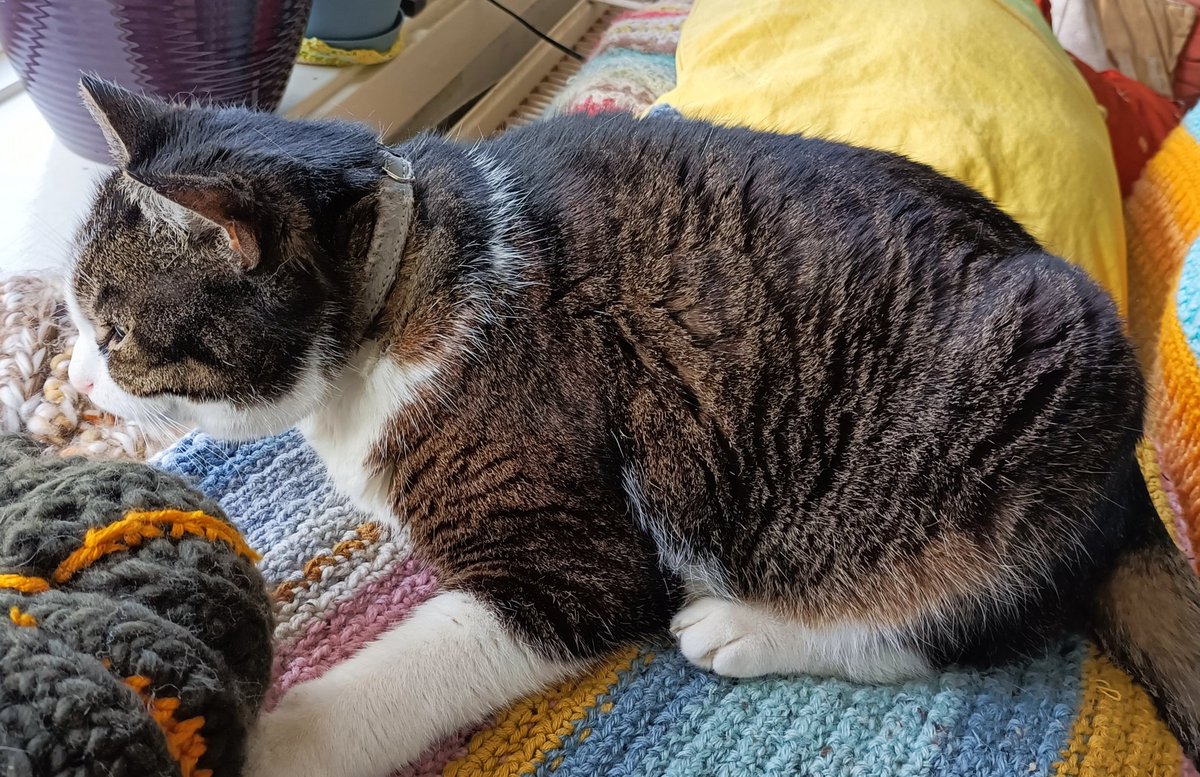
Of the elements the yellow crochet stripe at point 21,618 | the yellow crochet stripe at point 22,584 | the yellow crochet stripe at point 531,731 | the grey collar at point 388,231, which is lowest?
the yellow crochet stripe at point 531,731

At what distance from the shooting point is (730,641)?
2.86 ft

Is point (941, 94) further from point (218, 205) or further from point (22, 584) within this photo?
point (22, 584)

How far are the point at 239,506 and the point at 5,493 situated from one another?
0.29m

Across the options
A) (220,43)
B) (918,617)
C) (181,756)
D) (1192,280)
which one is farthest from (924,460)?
(220,43)

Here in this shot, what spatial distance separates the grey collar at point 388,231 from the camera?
832 millimetres

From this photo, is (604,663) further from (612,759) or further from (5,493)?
(5,493)

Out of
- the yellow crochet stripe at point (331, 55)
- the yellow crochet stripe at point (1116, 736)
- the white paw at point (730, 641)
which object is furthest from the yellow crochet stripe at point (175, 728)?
the yellow crochet stripe at point (331, 55)

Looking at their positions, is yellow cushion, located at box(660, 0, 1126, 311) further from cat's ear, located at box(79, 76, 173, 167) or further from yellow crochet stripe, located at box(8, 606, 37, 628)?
yellow crochet stripe, located at box(8, 606, 37, 628)

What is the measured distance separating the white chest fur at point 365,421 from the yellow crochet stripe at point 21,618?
36cm

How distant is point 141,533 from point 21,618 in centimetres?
12

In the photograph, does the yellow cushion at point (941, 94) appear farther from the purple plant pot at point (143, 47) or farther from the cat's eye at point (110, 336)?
the cat's eye at point (110, 336)

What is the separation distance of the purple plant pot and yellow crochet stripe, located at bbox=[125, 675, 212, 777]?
0.93 meters

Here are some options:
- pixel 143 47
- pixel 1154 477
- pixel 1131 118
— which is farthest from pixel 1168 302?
pixel 143 47

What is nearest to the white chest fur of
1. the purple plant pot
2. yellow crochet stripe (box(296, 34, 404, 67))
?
the purple plant pot
